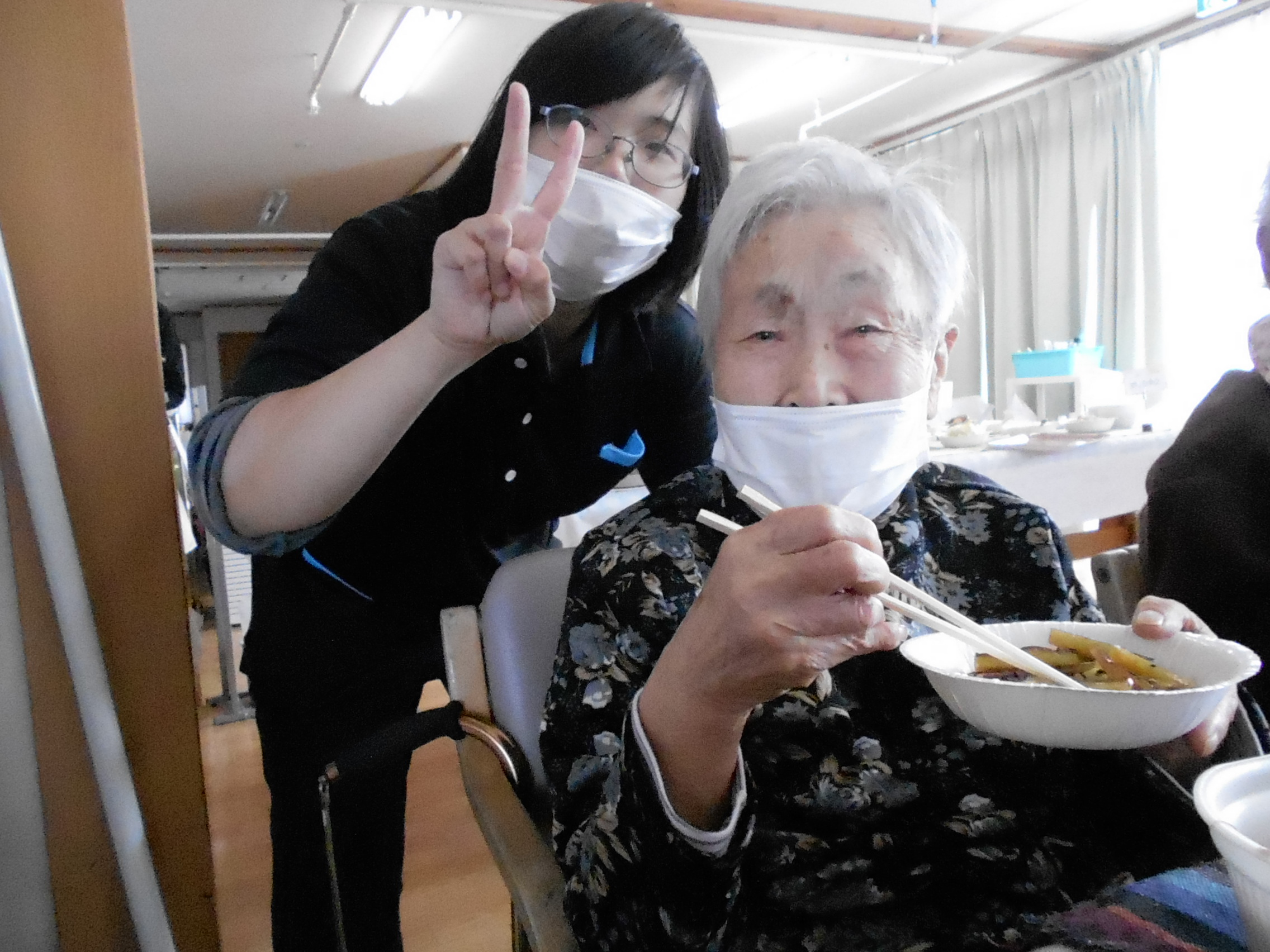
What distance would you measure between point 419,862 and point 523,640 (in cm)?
146

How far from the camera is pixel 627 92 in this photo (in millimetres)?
990

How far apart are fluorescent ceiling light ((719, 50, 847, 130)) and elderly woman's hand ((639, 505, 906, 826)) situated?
3908 mm

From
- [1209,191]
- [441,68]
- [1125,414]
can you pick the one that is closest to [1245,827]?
[1125,414]

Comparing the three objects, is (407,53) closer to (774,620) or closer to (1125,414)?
(1125,414)

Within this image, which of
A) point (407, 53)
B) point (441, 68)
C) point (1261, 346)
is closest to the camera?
point (1261, 346)

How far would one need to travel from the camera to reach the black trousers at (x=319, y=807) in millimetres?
1154

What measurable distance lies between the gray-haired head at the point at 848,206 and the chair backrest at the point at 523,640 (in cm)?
35

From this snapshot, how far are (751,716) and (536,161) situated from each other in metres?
0.68

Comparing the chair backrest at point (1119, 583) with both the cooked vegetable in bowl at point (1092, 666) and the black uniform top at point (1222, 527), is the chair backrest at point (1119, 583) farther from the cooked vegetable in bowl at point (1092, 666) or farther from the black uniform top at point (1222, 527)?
the cooked vegetable in bowl at point (1092, 666)

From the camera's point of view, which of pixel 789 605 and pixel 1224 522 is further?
pixel 1224 522

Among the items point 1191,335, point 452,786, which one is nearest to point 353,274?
point 452,786

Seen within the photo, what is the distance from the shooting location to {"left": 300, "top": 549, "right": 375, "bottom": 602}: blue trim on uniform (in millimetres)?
1102

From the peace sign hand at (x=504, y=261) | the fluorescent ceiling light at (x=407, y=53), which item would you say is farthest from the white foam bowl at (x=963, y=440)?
the fluorescent ceiling light at (x=407, y=53)

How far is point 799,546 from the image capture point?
0.51 metres
